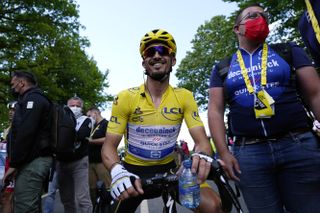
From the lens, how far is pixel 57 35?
66.0 feet

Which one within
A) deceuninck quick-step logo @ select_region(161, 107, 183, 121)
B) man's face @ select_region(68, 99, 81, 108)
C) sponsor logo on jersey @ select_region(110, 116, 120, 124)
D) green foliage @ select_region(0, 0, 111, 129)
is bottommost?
A: sponsor logo on jersey @ select_region(110, 116, 120, 124)

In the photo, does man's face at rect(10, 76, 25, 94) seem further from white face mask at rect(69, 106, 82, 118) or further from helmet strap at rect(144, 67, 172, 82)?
helmet strap at rect(144, 67, 172, 82)

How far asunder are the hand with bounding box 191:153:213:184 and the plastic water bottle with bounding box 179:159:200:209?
0.03 metres

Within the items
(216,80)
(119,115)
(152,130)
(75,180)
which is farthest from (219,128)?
(75,180)

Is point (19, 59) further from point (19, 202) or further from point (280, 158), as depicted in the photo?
point (280, 158)

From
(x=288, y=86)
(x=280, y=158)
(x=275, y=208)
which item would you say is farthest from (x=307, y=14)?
(x=275, y=208)

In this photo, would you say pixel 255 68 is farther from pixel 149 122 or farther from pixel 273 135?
pixel 149 122

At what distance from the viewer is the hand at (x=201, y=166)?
2324mm

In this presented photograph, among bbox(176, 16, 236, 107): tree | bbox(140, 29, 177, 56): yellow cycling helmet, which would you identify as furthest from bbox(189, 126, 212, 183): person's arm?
bbox(176, 16, 236, 107): tree

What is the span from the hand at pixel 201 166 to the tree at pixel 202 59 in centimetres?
4085

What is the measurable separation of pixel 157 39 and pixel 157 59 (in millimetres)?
176

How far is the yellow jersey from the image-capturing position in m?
3.40

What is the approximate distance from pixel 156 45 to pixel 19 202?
8.26 ft

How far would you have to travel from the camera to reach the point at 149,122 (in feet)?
11.2
